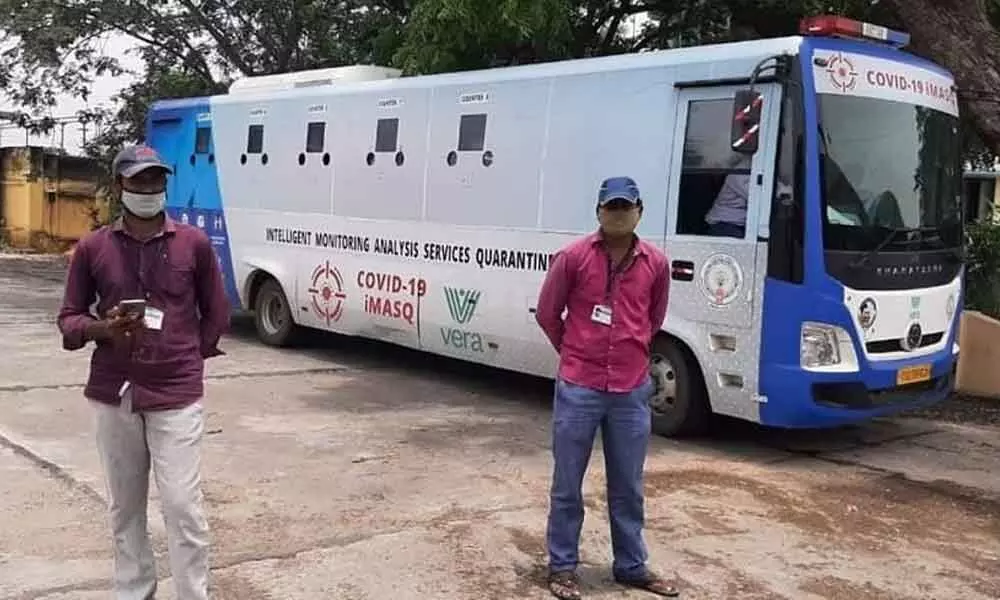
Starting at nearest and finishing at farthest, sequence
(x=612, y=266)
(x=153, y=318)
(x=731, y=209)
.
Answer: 1. (x=153, y=318)
2. (x=612, y=266)
3. (x=731, y=209)

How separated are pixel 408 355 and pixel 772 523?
6.24 meters

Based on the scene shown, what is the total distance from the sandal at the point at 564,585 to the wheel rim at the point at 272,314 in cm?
733

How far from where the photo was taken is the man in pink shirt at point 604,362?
15.3 ft

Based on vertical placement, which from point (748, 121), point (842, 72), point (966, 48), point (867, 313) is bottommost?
point (867, 313)

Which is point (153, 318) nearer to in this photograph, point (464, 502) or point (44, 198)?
point (464, 502)

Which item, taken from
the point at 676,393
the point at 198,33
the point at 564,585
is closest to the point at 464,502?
the point at 564,585

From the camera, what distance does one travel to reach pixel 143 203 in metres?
3.93

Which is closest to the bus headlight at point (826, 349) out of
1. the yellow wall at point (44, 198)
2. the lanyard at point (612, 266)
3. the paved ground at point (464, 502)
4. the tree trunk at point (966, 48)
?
the paved ground at point (464, 502)

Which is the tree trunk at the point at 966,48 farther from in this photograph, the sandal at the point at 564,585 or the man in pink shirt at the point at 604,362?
the sandal at the point at 564,585

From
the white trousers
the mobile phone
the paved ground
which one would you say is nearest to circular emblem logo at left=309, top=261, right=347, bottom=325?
the paved ground

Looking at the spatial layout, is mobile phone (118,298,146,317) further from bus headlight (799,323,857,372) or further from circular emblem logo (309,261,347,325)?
circular emblem logo (309,261,347,325)

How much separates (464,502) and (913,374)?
11.0 ft

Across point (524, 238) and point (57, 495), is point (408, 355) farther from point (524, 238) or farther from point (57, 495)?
point (57, 495)

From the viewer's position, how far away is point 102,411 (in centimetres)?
401
